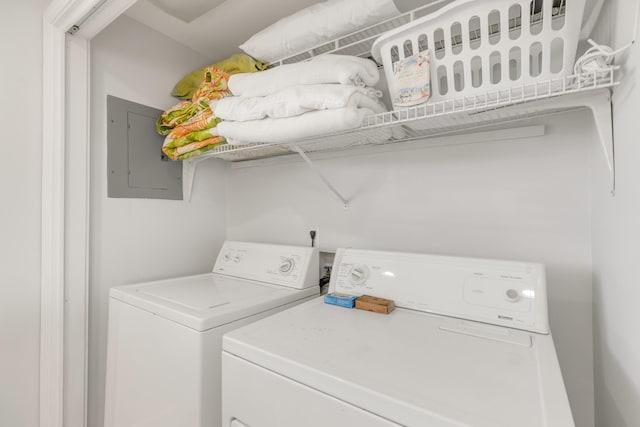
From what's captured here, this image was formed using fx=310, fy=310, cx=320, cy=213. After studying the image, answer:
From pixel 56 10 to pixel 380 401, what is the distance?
1.89 m

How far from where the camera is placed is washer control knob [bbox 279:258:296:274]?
1522 mm

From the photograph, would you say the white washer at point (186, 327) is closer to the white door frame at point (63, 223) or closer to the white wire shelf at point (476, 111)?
the white door frame at point (63, 223)

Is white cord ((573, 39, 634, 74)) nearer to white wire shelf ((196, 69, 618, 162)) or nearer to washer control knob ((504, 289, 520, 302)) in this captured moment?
white wire shelf ((196, 69, 618, 162))

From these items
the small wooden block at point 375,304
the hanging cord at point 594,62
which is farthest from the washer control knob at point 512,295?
the hanging cord at point 594,62

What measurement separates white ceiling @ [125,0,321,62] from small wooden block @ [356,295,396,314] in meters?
1.39

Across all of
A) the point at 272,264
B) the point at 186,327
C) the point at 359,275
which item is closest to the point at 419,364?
the point at 359,275

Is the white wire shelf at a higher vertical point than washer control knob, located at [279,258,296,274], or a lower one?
higher

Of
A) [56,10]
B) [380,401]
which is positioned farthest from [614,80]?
[56,10]

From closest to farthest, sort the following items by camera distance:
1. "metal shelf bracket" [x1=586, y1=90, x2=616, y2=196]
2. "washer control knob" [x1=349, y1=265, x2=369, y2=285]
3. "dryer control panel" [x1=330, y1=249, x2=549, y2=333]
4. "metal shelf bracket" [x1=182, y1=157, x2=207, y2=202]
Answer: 1. "metal shelf bracket" [x1=586, y1=90, x2=616, y2=196]
2. "dryer control panel" [x1=330, y1=249, x2=549, y2=333]
3. "washer control knob" [x1=349, y1=265, x2=369, y2=285]
4. "metal shelf bracket" [x1=182, y1=157, x2=207, y2=202]

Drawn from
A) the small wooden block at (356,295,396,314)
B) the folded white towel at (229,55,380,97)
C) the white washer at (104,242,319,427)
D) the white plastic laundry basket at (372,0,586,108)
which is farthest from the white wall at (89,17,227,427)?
Result: the white plastic laundry basket at (372,0,586,108)

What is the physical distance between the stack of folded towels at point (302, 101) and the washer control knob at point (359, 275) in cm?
57

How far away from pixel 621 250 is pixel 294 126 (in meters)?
1.00

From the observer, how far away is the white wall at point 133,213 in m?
1.58

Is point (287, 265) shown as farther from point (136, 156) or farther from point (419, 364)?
point (136, 156)
